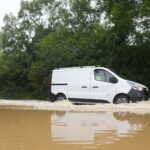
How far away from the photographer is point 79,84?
69.3 ft

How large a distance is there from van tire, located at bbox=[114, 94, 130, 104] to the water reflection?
5.73 m

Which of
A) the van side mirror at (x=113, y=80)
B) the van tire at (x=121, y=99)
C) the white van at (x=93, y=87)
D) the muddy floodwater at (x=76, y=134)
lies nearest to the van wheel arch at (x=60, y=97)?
the white van at (x=93, y=87)

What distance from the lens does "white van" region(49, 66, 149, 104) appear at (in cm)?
1966

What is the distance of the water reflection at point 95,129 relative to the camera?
29.6 ft

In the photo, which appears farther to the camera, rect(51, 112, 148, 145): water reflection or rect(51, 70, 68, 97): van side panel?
rect(51, 70, 68, 97): van side panel

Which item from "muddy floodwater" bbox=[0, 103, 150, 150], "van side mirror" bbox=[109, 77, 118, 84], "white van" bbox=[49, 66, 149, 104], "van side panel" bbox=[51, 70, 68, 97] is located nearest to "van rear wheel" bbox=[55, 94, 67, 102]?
"white van" bbox=[49, 66, 149, 104]

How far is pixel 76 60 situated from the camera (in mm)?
29141

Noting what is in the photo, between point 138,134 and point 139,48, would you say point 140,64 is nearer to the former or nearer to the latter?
point 139,48

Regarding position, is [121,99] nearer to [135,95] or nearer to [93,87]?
[135,95]

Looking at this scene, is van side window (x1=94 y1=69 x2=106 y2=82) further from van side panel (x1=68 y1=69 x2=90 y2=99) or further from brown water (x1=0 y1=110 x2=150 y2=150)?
brown water (x1=0 y1=110 x2=150 y2=150)

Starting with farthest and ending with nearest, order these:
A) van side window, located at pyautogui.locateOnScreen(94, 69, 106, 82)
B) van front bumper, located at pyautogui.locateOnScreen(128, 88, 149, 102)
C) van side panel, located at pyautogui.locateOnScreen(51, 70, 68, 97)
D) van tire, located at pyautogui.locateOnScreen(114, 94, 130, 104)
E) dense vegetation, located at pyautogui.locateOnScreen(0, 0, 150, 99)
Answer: dense vegetation, located at pyautogui.locateOnScreen(0, 0, 150, 99) < van side panel, located at pyautogui.locateOnScreen(51, 70, 68, 97) < van side window, located at pyautogui.locateOnScreen(94, 69, 106, 82) < van tire, located at pyautogui.locateOnScreen(114, 94, 130, 104) < van front bumper, located at pyautogui.locateOnScreen(128, 88, 149, 102)

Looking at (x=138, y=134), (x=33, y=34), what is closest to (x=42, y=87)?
(x=33, y=34)

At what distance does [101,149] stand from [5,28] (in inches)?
1317

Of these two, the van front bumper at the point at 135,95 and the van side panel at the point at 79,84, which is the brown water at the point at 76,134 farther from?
the van side panel at the point at 79,84
